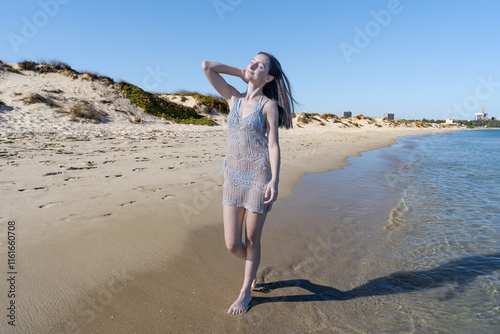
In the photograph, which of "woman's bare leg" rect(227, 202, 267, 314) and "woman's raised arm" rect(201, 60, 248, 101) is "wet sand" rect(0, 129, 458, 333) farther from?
"woman's raised arm" rect(201, 60, 248, 101)

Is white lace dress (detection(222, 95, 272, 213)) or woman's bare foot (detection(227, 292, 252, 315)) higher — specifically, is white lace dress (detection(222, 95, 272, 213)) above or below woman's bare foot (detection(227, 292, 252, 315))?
above

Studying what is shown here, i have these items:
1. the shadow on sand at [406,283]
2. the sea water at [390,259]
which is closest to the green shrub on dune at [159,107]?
the sea water at [390,259]

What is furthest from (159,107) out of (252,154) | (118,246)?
(252,154)

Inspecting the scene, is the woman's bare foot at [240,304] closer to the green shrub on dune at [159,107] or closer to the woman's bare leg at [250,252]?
the woman's bare leg at [250,252]

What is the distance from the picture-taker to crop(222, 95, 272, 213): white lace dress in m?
2.28

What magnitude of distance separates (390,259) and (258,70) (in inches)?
107

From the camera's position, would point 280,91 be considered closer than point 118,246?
Yes

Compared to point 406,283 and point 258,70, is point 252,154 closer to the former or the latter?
point 258,70

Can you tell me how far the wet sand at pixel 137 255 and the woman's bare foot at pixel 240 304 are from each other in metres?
0.05

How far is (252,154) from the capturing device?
232 centimetres

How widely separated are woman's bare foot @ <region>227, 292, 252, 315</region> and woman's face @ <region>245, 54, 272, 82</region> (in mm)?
1738

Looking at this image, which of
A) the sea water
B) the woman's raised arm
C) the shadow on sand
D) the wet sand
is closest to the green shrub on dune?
the wet sand

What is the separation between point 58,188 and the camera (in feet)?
15.3

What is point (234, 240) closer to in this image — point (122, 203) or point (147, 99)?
point (122, 203)
